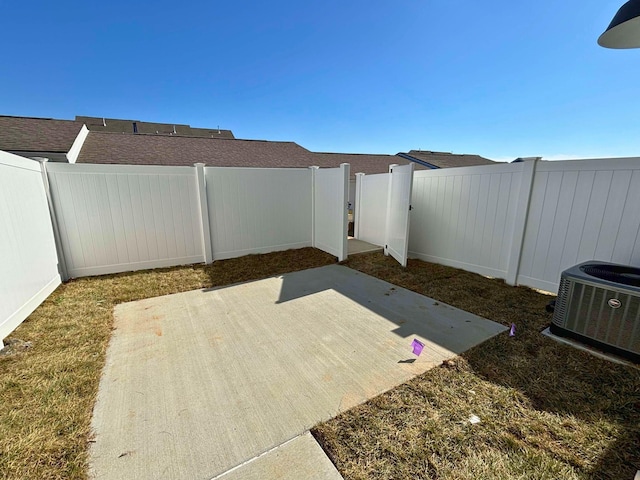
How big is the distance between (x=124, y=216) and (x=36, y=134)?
4.93 meters

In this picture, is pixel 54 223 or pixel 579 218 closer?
pixel 579 218

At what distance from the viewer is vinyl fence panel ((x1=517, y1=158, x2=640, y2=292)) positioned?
326 centimetres

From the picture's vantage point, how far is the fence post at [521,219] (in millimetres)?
3951

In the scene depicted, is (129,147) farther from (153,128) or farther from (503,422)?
(153,128)

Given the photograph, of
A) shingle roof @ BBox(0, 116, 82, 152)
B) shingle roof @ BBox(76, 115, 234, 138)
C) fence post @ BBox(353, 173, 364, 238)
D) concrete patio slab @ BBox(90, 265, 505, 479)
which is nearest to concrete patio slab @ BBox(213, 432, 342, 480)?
concrete patio slab @ BBox(90, 265, 505, 479)

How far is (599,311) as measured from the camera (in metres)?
2.45

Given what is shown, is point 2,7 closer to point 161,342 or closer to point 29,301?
point 29,301

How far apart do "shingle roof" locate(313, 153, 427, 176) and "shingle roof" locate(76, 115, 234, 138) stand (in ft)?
29.6

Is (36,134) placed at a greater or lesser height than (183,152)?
greater

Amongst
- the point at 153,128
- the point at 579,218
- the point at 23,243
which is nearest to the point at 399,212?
the point at 579,218

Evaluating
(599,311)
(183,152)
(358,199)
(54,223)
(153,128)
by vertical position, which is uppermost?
(153,128)

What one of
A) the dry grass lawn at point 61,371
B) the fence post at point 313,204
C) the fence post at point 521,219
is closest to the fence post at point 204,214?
the dry grass lawn at point 61,371

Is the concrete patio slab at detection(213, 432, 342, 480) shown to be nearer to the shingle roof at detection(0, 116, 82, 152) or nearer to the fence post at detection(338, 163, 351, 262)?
the fence post at detection(338, 163, 351, 262)

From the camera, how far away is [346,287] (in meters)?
4.39
